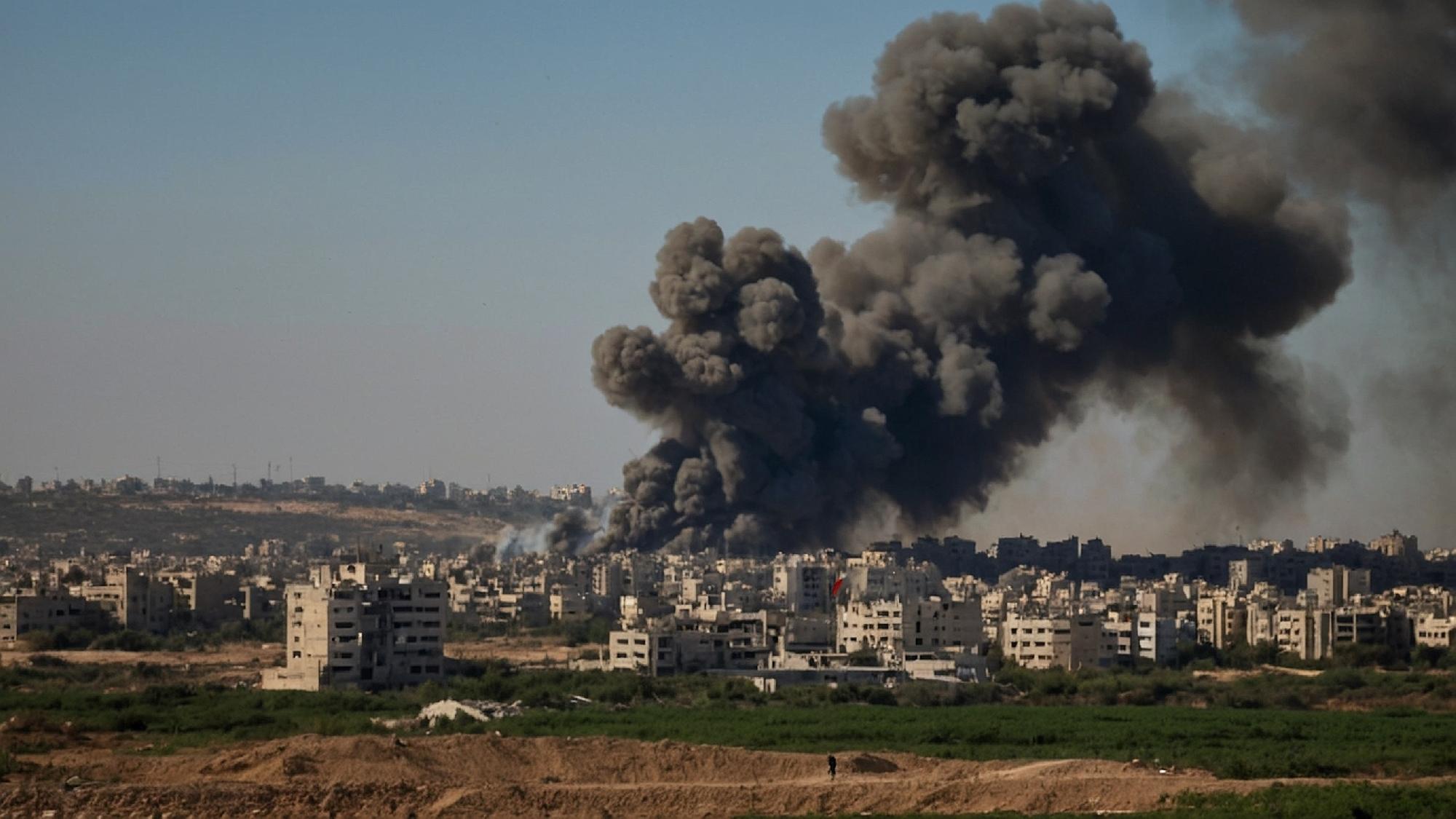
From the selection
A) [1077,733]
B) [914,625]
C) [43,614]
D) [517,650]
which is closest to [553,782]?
[1077,733]

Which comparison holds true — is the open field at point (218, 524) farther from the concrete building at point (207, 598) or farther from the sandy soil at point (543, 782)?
the sandy soil at point (543, 782)

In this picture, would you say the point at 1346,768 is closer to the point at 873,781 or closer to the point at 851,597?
the point at 873,781

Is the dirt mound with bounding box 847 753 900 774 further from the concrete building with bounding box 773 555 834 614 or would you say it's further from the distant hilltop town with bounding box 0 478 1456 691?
the concrete building with bounding box 773 555 834 614

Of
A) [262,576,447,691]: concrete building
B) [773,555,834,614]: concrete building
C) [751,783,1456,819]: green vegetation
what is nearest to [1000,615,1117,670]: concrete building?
[773,555,834,614]: concrete building

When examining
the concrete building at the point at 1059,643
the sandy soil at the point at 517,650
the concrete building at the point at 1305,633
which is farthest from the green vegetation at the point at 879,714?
the concrete building at the point at 1305,633

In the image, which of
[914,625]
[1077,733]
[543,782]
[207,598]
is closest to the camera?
[543,782]

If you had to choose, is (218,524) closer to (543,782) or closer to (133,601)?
(133,601)

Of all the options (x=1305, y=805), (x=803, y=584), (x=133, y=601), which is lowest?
(x=1305, y=805)

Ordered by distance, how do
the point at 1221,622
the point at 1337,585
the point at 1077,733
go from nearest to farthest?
the point at 1077,733
the point at 1221,622
the point at 1337,585
